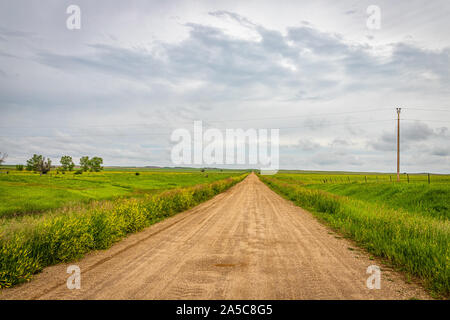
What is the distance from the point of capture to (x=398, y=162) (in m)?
34.8

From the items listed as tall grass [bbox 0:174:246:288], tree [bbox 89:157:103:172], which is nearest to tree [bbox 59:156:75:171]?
tree [bbox 89:157:103:172]

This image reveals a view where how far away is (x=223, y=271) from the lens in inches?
229

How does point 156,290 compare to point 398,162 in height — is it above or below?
below

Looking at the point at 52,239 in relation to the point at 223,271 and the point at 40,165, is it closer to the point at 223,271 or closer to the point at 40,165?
the point at 223,271

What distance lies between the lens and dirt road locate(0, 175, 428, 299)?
4680 mm

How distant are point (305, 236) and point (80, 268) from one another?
23.8 ft

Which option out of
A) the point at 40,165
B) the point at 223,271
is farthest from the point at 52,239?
the point at 40,165

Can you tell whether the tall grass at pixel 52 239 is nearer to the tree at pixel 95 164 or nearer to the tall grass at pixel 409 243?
the tall grass at pixel 409 243

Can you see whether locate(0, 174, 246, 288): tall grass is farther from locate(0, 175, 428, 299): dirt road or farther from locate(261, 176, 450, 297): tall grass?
locate(261, 176, 450, 297): tall grass

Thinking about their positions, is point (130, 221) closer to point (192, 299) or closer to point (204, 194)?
point (192, 299)

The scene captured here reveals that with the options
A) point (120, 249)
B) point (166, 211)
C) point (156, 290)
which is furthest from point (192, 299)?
point (166, 211)

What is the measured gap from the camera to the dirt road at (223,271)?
4.68 metres

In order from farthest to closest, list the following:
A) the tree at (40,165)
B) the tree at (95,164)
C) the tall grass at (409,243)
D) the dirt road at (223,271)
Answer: the tree at (95,164)
the tree at (40,165)
the tall grass at (409,243)
the dirt road at (223,271)

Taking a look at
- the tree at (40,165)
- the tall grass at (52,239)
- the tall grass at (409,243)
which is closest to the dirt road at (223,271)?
the tall grass at (52,239)
